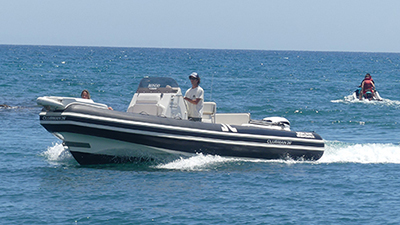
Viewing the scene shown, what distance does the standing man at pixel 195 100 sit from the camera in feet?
37.8

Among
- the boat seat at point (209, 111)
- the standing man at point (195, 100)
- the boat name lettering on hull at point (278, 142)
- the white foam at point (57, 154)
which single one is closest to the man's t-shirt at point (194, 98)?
the standing man at point (195, 100)

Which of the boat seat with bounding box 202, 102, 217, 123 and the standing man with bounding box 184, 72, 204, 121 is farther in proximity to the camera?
the boat seat with bounding box 202, 102, 217, 123

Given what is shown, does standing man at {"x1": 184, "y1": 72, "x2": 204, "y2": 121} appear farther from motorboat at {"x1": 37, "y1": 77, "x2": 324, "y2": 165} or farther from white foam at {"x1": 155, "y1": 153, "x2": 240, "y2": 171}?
white foam at {"x1": 155, "y1": 153, "x2": 240, "y2": 171}

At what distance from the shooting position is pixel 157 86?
1173cm

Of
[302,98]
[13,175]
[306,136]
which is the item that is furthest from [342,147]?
[302,98]

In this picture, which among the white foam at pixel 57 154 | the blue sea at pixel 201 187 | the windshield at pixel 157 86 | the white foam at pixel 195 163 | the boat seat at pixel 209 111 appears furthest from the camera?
the boat seat at pixel 209 111

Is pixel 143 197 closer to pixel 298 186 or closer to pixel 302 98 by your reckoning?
pixel 298 186

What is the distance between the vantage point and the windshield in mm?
11648

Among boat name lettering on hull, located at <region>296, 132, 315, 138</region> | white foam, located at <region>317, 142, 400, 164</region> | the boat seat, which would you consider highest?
the boat seat

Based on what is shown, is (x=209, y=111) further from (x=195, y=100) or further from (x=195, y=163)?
(x=195, y=163)

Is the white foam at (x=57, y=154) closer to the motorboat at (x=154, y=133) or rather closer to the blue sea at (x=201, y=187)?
the blue sea at (x=201, y=187)

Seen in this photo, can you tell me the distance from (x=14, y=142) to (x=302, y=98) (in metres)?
17.7

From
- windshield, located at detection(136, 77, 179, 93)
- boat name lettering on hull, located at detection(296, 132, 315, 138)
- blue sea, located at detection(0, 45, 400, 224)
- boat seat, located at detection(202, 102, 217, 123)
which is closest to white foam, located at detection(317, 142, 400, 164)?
blue sea, located at detection(0, 45, 400, 224)

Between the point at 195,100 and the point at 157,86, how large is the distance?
2.70ft
